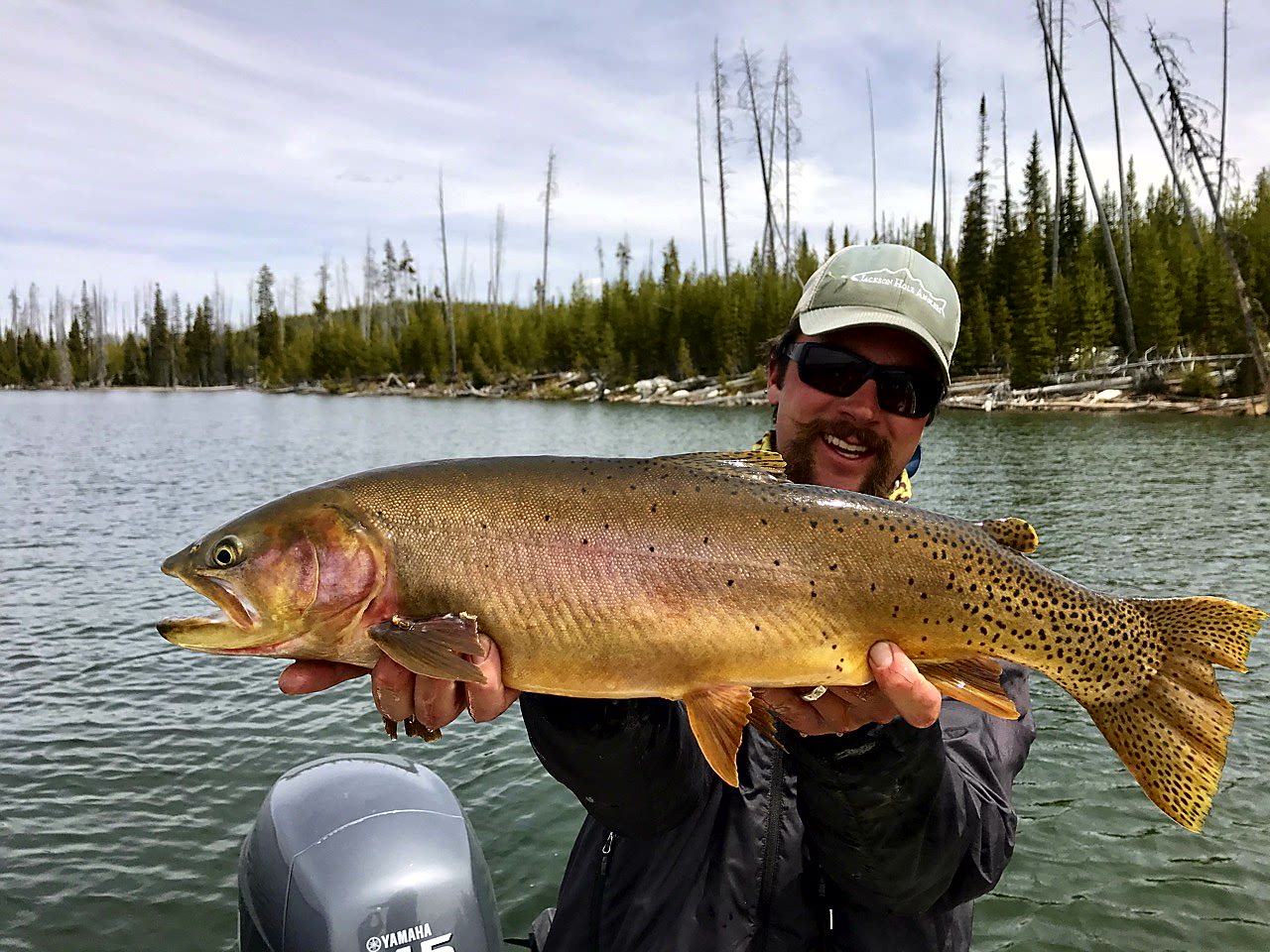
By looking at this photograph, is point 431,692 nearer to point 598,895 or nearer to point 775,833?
point 598,895

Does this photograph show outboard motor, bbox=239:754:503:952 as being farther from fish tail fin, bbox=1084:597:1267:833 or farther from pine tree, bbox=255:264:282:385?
Answer: pine tree, bbox=255:264:282:385

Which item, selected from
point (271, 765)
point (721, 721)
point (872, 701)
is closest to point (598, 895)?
point (721, 721)

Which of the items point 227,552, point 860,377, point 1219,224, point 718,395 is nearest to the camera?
point 227,552

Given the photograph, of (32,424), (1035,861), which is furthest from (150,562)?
(32,424)

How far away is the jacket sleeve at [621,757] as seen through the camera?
2332 millimetres

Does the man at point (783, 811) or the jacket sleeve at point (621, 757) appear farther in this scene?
the jacket sleeve at point (621, 757)

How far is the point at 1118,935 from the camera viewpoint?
538cm

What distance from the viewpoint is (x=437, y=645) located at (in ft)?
7.23

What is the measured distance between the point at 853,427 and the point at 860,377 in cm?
19

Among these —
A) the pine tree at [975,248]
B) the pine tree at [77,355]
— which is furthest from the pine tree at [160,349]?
the pine tree at [975,248]

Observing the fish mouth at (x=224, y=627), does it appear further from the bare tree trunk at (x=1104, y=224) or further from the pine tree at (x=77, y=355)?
the pine tree at (x=77, y=355)

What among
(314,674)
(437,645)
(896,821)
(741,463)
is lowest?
(896,821)

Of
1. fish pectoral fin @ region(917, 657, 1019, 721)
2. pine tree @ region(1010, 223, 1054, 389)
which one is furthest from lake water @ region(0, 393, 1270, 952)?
pine tree @ region(1010, 223, 1054, 389)

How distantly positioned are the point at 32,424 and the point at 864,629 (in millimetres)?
50770
